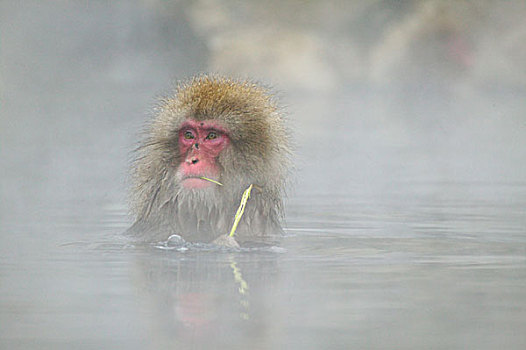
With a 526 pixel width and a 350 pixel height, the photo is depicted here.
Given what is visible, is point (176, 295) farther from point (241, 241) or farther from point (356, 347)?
point (241, 241)

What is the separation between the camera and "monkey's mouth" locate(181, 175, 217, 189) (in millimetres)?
6055

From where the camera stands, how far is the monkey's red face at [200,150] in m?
6.06

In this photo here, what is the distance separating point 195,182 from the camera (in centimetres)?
606

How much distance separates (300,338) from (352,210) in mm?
5419

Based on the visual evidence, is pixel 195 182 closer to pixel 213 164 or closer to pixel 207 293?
pixel 213 164

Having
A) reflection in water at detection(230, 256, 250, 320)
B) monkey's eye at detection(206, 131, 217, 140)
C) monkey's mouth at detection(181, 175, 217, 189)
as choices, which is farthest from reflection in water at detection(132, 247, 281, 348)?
monkey's eye at detection(206, 131, 217, 140)

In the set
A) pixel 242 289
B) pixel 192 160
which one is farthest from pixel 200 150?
pixel 242 289

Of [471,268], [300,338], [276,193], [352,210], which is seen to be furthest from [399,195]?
[300,338]

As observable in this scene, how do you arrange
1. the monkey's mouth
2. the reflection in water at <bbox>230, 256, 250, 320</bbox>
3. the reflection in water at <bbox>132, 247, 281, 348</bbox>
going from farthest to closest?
the monkey's mouth
the reflection in water at <bbox>230, 256, 250, 320</bbox>
the reflection in water at <bbox>132, 247, 281, 348</bbox>

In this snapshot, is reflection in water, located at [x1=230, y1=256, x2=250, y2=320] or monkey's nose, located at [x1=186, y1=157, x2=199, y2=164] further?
monkey's nose, located at [x1=186, y1=157, x2=199, y2=164]

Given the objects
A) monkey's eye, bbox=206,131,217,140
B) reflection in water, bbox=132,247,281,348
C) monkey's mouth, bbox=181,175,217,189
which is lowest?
reflection in water, bbox=132,247,281,348

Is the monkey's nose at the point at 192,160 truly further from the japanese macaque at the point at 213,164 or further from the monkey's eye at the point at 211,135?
the monkey's eye at the point at 211,135

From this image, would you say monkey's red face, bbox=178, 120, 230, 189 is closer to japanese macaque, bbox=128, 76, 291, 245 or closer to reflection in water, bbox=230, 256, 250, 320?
japanese macaque, bbox=128, 76, 291, 245

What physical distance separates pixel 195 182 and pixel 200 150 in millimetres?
181
